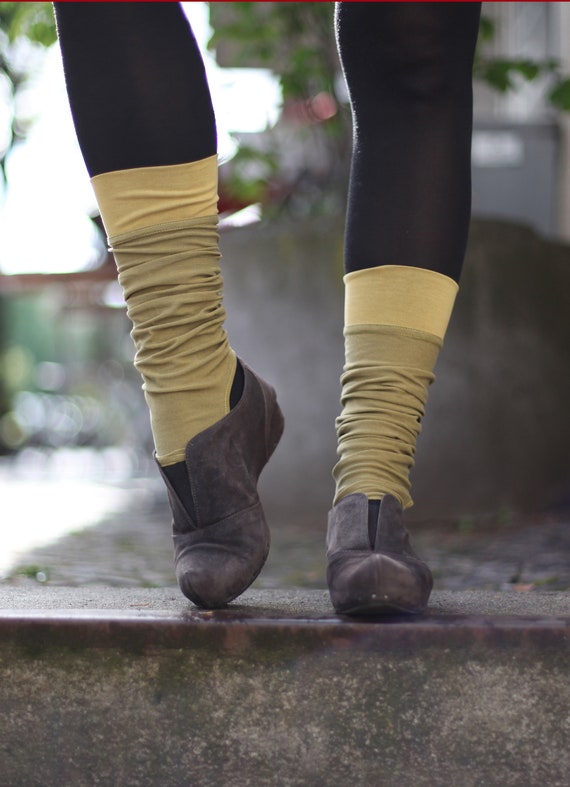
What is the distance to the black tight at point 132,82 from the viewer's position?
108cm

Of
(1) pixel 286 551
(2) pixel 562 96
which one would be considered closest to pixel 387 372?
(1) pixel 286 551

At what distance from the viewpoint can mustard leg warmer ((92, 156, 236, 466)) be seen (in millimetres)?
1122

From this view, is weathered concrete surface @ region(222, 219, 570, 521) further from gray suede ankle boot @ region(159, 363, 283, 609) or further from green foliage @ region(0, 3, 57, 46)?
gray suede ankle boot @ region(159, 363, 283, 609)

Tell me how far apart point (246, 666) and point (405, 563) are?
0.67 feet

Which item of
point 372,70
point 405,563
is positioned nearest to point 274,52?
point 372,70

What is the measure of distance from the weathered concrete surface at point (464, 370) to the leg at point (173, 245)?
2.26m

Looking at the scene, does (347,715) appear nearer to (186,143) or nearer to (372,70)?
(186,143)

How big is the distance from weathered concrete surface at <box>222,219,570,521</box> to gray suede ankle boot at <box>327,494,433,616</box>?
224 cm

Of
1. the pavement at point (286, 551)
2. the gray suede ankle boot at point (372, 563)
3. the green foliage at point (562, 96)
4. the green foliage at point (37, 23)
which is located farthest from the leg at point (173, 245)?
the green foliage at point (562, 96)

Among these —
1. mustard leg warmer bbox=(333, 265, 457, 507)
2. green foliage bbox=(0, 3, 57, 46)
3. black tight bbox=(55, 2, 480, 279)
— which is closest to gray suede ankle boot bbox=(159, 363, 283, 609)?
mustard leg warmer bbox=(333, 265, 457, 507)

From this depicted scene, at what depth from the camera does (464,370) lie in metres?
3.42

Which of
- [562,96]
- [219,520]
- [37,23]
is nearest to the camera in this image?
[219,520]

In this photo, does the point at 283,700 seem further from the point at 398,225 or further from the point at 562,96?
the point at 562,96

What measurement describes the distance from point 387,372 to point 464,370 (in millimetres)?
2301
